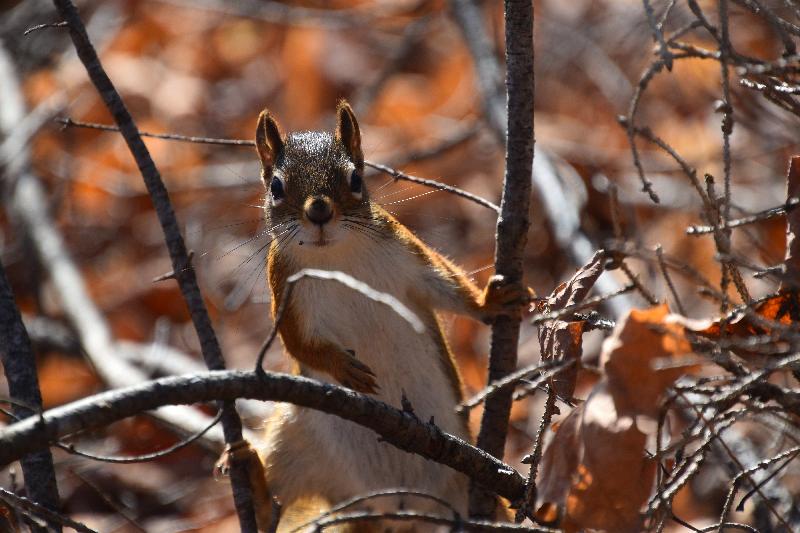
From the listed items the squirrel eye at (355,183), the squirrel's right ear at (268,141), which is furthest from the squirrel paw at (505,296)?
the squirrel's right ear at (268,141)

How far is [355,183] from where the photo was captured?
2176 mm

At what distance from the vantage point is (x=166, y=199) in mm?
1917

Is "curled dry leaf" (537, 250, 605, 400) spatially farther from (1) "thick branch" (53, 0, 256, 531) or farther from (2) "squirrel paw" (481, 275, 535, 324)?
(1) "thick branch" (53, 0, 256, 531)

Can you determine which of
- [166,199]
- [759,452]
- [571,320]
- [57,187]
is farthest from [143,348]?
[571,320]

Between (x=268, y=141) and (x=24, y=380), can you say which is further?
(x=268, y=141)

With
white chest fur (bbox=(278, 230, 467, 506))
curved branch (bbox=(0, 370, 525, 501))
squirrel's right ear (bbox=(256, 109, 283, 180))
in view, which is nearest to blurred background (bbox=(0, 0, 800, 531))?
white chest fur (bbox=(278, 230, 467, 506))

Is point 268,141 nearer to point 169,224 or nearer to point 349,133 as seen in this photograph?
point 349,133

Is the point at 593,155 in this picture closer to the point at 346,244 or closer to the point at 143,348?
the point at 143,348

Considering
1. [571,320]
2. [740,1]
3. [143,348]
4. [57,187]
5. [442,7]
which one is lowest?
[571,320]

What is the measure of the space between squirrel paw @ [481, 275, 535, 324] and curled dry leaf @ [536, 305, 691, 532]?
53 cm

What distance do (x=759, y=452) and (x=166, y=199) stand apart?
5.15ft

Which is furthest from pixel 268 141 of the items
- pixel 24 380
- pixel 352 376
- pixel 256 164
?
pixel 256 164

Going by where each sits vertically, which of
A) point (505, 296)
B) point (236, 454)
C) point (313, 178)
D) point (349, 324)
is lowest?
point (236, 454)

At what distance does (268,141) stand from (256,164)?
2123 mm
